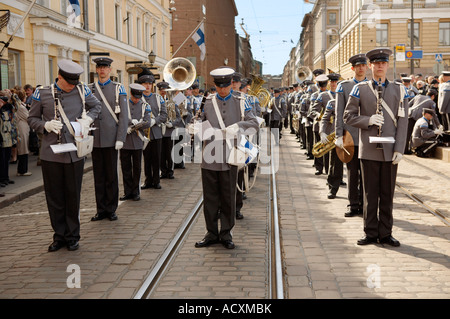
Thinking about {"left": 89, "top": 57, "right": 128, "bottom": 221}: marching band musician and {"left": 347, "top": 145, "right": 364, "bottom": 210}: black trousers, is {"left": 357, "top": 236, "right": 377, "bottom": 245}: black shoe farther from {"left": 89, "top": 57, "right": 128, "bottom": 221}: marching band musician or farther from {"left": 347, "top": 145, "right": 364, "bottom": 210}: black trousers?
{"left": 89, "top": 57, "right": 128, "bottom": 221}: marching band musician

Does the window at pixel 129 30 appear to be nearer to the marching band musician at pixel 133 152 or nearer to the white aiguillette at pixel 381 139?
the marching band musician at pixel 133 152

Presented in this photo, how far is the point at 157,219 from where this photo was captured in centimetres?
843

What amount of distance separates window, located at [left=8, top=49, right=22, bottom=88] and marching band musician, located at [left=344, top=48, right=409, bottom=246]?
548 inches

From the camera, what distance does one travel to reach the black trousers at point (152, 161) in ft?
37.1

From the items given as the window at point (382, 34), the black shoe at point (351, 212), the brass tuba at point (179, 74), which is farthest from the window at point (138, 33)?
the black shoe at point (351, 212)

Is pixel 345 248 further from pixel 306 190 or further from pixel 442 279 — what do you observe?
pixel 306 190

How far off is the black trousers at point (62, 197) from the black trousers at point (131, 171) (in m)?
3.11

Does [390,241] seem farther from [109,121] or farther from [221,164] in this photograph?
[109,121]

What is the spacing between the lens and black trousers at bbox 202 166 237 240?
6.95m

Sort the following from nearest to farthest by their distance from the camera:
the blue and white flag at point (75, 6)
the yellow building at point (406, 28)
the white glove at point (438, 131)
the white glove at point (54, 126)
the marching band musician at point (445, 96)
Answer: the white glove at point (54, 126), the white glove at point (438, 131), the marching band musician at point (445, 96), the blue and white flag at point (75, 6), the yellow building at point (406, 28)

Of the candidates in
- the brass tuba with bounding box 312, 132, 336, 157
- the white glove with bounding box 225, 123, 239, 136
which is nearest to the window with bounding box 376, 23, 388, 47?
the brass tuba with bounding box 312, 132, 336, 157

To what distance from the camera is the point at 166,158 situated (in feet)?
42.1

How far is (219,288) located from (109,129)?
155 inches

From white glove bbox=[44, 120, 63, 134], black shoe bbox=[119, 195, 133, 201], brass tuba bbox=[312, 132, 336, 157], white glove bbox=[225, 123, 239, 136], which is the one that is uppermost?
white glove bbox=[44, 120, 63, 134]
